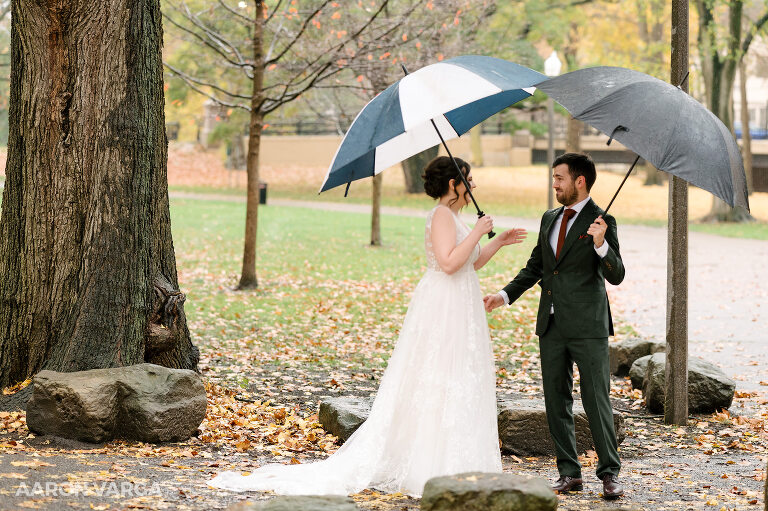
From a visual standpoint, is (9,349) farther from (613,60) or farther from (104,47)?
(613,60)

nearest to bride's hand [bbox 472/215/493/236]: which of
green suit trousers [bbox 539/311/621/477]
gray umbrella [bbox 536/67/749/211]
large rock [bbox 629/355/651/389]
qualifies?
green suit trousers [bbox 539/311/621/477]

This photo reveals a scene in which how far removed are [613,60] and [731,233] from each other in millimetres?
9071

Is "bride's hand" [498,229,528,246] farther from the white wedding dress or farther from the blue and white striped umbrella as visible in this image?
the blue and white striped umbrella

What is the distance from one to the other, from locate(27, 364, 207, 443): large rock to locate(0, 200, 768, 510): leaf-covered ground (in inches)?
4.1

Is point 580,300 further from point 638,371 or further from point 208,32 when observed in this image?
point 208,32

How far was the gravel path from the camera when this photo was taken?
11195 mm

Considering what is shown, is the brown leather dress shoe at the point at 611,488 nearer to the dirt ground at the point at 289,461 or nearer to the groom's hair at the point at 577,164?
the dirt ground at the point at 289,461

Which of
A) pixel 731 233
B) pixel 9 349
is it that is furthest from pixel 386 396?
pixel 731 233

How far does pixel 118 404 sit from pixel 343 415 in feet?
5.25

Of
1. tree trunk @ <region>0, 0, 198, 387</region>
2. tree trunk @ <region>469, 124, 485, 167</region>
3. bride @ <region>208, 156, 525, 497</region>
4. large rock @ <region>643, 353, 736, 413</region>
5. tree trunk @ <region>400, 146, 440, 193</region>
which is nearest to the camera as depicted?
bride @ <region>208, 156, 525, 497</region>

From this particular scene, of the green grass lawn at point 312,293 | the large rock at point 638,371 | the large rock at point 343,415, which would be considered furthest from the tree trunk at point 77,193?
the large rock at point 638,371

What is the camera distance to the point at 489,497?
14.6 ft

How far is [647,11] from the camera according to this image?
3219 cm

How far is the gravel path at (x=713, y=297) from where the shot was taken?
11.2m
